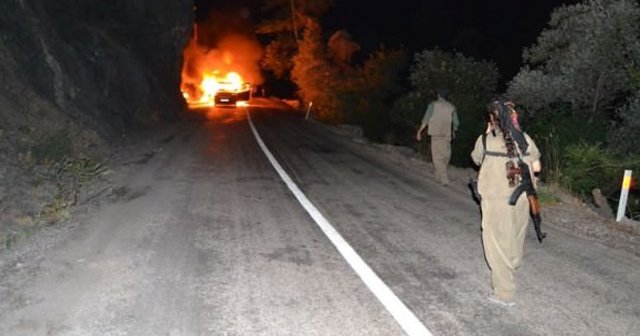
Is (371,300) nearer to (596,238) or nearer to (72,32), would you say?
(596,238)

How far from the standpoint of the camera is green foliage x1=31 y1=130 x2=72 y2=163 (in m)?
12.0

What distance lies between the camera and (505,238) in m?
5.41

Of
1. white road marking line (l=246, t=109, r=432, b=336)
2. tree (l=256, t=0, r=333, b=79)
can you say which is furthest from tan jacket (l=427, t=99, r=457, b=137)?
tree (l=256, t=0, r=333, b=79)

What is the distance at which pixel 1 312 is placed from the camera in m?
5.07

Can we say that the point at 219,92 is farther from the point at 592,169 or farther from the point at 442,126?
the point at 592,169

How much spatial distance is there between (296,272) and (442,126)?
690 centimetres

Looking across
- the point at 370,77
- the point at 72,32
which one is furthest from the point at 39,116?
the point at 370,77

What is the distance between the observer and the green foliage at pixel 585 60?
13.8 meters

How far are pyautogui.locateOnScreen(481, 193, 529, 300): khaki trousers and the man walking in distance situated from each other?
666 cm

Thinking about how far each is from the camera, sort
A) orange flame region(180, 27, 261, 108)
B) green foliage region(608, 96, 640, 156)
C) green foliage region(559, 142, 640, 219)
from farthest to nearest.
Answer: orange flame region(180, 27, 261, 108)
green foliage region(608, 96, 640, 156)
green foliage region(559, 142, 640, 219)

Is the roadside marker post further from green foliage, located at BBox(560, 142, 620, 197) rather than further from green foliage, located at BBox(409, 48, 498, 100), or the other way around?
green foliage, located at BBox(409, 48, 498, 100)

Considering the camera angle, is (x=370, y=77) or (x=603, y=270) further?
(x=370, y=77)

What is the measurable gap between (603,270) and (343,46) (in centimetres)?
4411

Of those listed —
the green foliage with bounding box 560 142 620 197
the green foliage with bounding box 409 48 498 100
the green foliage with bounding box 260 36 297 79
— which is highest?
the green foliage with bounding box 260 36 297 79
